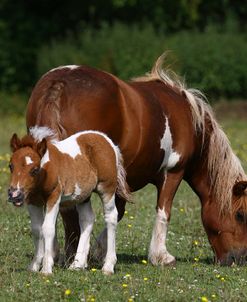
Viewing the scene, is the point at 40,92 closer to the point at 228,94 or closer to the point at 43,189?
the point at 43,189

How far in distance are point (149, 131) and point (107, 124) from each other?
58 centimetres

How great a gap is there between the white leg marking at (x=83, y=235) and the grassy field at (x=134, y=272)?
0.45ft

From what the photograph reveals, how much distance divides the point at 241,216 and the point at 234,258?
0.44 meters

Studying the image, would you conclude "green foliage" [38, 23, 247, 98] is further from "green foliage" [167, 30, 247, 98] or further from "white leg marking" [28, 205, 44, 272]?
"white leg marking" [28, 205, 44, 272]

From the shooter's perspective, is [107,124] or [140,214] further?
[140,214]

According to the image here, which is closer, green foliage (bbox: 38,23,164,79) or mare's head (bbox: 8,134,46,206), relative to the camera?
mare's head (bbox: 8,134,46,206)

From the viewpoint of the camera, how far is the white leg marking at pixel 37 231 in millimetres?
8320

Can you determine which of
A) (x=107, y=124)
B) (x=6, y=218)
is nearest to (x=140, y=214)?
(x=6, y=218)

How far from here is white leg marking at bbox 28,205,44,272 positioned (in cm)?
832

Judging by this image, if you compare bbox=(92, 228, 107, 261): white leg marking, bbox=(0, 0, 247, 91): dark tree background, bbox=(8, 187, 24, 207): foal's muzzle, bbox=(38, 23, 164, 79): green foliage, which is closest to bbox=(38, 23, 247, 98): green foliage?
bbox=(38, 23, 164, 79): green foliage

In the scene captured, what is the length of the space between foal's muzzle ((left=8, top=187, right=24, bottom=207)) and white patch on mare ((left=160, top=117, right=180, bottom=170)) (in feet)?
7.99

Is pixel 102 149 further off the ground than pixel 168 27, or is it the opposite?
pixel 102 149

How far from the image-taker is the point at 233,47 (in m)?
30.5

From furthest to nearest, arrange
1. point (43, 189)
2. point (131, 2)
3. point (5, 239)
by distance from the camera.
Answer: point (131, 2)
point (5, 239)
point (43, 189)
